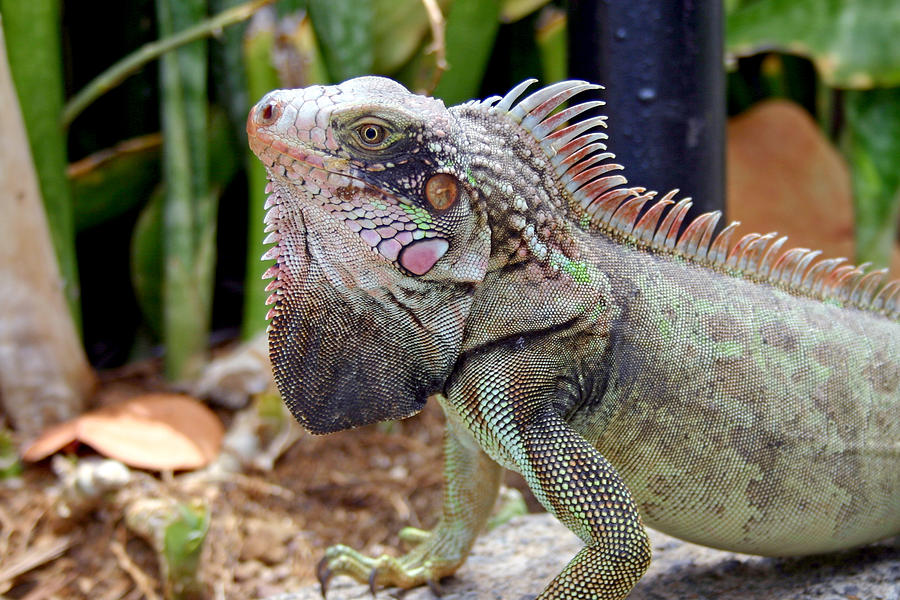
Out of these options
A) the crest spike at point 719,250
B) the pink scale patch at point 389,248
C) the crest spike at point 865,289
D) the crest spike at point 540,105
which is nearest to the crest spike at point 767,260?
the crest spike at point 719,250

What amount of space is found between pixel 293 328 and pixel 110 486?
197 cm

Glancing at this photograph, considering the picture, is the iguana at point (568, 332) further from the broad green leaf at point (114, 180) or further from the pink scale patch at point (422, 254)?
the broad green leaf at point (114, 180)

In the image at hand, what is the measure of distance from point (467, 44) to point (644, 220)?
2421mm

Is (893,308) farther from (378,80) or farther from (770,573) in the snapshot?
(378,80)

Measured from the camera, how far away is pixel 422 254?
216cm

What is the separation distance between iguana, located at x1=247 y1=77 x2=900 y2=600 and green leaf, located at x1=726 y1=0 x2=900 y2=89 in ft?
7.80

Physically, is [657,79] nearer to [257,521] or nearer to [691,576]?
[691,576]

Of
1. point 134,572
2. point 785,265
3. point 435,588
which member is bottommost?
point 134,572

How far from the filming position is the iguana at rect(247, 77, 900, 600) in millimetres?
2152

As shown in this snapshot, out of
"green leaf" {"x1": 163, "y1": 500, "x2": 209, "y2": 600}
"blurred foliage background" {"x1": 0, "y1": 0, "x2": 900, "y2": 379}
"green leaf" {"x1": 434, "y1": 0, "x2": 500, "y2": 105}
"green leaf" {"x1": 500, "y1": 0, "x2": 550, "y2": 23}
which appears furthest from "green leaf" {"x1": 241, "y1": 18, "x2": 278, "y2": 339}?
"green leaf" {"x1": 163, "y1": 500, "x2": 209, "y2": 600}

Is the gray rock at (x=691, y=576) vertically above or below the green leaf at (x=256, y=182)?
below

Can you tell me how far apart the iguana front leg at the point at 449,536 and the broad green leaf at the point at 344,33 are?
2.36 m

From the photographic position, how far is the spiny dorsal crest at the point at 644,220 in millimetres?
2418

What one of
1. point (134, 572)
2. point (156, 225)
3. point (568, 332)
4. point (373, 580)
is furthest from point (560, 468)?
point (156, 225)
